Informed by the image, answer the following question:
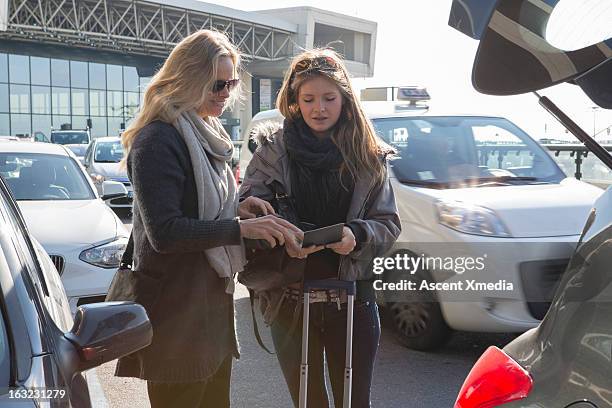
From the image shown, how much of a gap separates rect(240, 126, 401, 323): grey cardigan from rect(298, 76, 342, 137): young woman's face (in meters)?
0.16

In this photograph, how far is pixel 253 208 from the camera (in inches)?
114

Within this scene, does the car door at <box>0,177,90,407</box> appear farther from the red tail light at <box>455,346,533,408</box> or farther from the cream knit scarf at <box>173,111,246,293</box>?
the red tail light at <box>455,346,533,408</box>

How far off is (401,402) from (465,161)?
208 centimetres

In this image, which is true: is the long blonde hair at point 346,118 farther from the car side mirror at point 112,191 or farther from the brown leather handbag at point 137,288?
the car side mirror at point 112,191

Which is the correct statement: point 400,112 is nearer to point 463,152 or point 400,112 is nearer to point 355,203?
point 463,152

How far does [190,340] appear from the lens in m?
2.61

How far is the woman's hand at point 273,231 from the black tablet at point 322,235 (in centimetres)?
A: 3

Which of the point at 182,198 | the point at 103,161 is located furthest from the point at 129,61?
the point at 182,198

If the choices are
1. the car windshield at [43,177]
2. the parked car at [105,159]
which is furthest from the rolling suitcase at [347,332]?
the parked car at [105,159]

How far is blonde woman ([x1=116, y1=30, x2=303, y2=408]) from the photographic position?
252 centimetres

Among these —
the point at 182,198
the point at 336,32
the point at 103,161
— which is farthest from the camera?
the point at 336,32

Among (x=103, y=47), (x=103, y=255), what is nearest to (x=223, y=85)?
(x=103, y=255)

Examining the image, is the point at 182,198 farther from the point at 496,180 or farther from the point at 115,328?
the point at 496,180

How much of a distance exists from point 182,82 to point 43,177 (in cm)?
499
